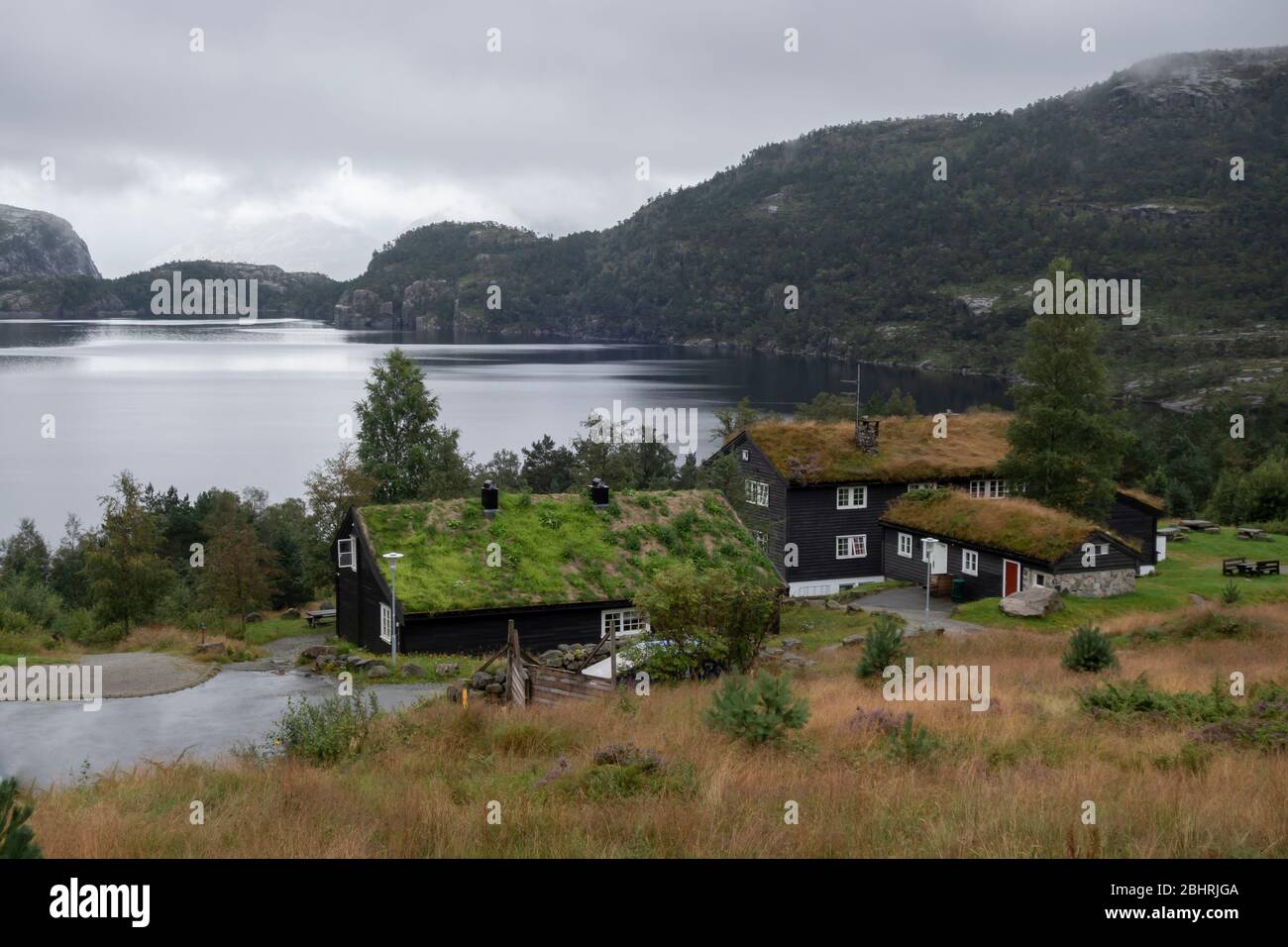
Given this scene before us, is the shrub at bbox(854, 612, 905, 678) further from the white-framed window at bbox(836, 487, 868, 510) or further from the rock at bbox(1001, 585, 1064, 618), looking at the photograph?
the white-framed window at bbox(836, 487, 868, 510)

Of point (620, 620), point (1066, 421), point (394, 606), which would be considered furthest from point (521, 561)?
point (1066, 421)

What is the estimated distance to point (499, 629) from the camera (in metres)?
33.1

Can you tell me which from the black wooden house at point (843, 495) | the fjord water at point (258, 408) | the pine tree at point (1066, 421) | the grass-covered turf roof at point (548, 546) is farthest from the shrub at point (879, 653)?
the fjord water at point (258, 408)

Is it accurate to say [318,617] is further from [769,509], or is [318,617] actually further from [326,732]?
[326,732]

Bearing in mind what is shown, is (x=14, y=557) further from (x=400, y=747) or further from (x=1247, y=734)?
(x=1247, y=734)

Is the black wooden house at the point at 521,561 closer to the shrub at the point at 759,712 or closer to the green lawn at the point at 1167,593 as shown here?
the green lawn at the point at 1167,593

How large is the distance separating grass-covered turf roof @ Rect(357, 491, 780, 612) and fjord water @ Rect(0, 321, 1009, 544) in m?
56.5

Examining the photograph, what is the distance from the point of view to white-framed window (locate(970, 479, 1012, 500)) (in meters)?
48.8

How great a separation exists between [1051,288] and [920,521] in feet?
36.2

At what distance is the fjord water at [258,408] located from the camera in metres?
95.4
